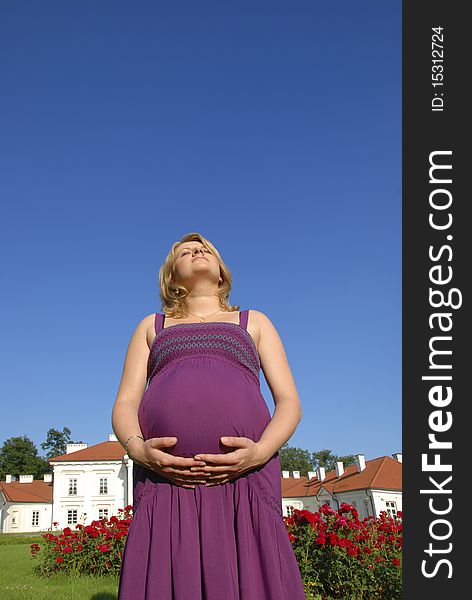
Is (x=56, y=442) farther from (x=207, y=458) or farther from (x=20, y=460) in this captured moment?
(x=207, y=458)

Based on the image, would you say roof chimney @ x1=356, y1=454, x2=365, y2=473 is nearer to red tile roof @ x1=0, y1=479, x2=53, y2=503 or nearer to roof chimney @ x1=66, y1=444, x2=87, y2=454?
roof chimney @ x1=66, y1=444, x2=87, y2=454

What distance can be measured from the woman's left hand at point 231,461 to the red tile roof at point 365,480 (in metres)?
49.3

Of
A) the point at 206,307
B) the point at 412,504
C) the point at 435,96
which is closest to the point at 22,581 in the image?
the point at 412,504

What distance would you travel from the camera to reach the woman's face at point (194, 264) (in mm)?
2738

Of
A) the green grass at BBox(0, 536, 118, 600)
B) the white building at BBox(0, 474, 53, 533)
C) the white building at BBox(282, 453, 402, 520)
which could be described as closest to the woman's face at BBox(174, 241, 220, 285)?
the green grass at BBox(0, 536, 118, 600)

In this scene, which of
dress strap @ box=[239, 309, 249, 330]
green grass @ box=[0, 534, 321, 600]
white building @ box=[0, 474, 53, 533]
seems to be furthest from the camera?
white building @ box=[0, 474, 53, 533]

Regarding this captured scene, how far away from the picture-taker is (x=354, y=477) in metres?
52.7

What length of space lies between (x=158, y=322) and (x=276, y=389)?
0.72 meters

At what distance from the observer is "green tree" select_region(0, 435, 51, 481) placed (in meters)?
78.1

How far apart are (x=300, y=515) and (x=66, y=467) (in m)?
54.8

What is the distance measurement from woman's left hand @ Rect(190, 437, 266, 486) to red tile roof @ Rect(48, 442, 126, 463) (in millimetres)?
56040

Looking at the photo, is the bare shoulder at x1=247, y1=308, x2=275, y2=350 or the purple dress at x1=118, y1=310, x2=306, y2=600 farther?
the bare shoulder at x1=247, y1=308, x2=275, y2=350

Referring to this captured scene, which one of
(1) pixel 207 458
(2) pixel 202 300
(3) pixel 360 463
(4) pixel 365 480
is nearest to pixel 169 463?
(1) pixel 207 458

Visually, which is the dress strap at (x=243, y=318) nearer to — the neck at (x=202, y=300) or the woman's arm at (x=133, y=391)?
the neck at (x=202, y=300)
